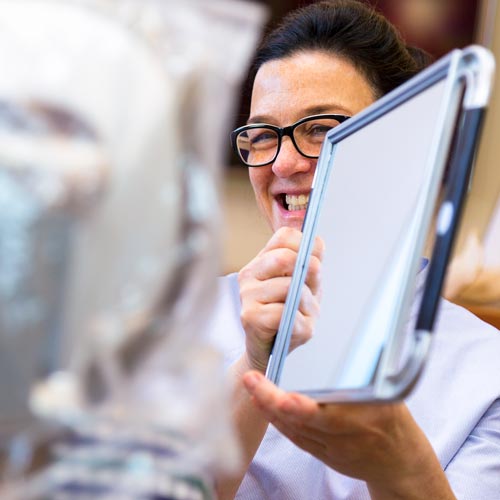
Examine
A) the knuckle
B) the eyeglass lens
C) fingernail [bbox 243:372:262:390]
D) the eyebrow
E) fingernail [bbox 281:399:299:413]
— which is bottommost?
fingernail [bbox 281:399:299:413]

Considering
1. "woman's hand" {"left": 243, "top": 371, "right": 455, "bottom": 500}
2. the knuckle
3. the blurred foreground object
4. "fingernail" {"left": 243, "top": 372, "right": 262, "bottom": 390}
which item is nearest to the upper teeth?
the knuckle

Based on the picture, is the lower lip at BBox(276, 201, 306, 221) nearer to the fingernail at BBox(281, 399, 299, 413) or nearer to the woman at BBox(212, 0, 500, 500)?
the woman at BBox(212, 0, 500, 500)

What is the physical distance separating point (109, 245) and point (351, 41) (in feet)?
3.06

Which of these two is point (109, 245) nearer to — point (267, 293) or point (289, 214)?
point (267, 293)

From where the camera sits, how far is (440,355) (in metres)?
1.11

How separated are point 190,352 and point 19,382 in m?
0.07

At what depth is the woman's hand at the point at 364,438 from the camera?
0.58m

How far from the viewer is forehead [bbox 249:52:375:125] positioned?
1.11 metres

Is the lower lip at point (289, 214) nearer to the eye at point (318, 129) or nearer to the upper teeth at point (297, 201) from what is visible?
the upper teeth at point (297, 201)

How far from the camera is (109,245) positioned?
325mm

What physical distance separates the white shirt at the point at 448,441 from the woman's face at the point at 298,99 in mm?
226

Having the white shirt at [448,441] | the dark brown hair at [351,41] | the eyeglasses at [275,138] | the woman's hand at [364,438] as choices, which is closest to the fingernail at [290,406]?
the woman's hand at [364,438]

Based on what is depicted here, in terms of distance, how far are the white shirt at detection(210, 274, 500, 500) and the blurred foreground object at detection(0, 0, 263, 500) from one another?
0.66m

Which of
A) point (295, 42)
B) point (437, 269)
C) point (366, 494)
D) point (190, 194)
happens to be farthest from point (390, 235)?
point (295, 42)
